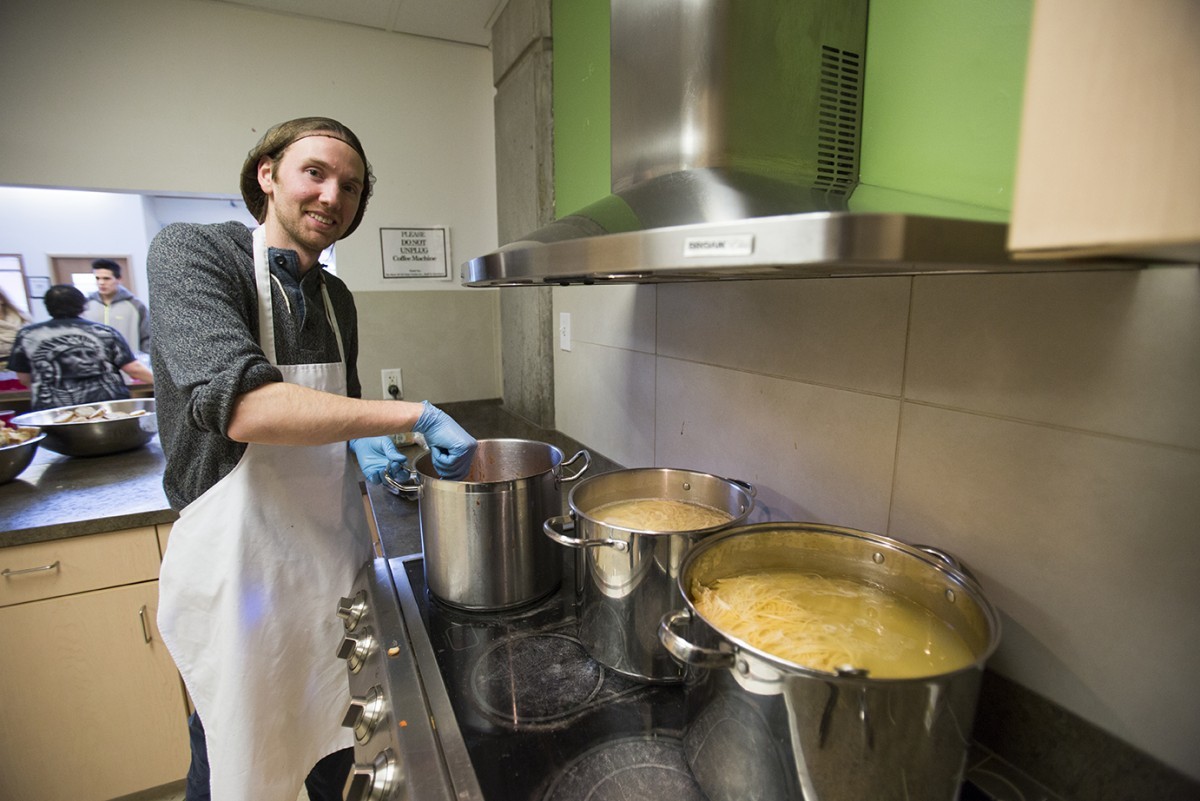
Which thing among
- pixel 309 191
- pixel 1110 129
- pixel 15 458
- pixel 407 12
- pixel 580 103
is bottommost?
pixel 15 458

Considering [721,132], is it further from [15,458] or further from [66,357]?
[66,357]

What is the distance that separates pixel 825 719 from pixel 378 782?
0.52 meters

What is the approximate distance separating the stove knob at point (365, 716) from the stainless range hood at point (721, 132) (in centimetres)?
59

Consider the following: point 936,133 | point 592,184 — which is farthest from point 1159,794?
point 592,184

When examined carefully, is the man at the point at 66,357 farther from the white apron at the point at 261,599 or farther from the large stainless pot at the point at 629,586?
the large stainless pot at the point at 629,586

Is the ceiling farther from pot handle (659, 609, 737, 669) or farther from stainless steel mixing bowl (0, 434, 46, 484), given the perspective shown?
pot handle (659, 609, 737, 669)

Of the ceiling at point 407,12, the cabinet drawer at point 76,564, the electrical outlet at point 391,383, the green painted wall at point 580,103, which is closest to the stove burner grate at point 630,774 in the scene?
the green painted wall at point 580,103

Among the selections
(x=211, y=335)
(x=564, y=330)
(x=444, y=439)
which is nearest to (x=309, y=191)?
(x=211, y=335)

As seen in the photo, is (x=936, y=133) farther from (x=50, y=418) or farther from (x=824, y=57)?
(x=50, y=418)

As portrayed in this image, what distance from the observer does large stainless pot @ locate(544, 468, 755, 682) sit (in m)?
0.70

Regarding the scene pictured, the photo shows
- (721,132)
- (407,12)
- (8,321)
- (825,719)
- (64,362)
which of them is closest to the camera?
Result: (825,719)

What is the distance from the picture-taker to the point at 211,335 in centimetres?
82

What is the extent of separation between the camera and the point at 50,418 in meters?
1.77

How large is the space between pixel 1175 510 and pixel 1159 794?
0.94 ft
